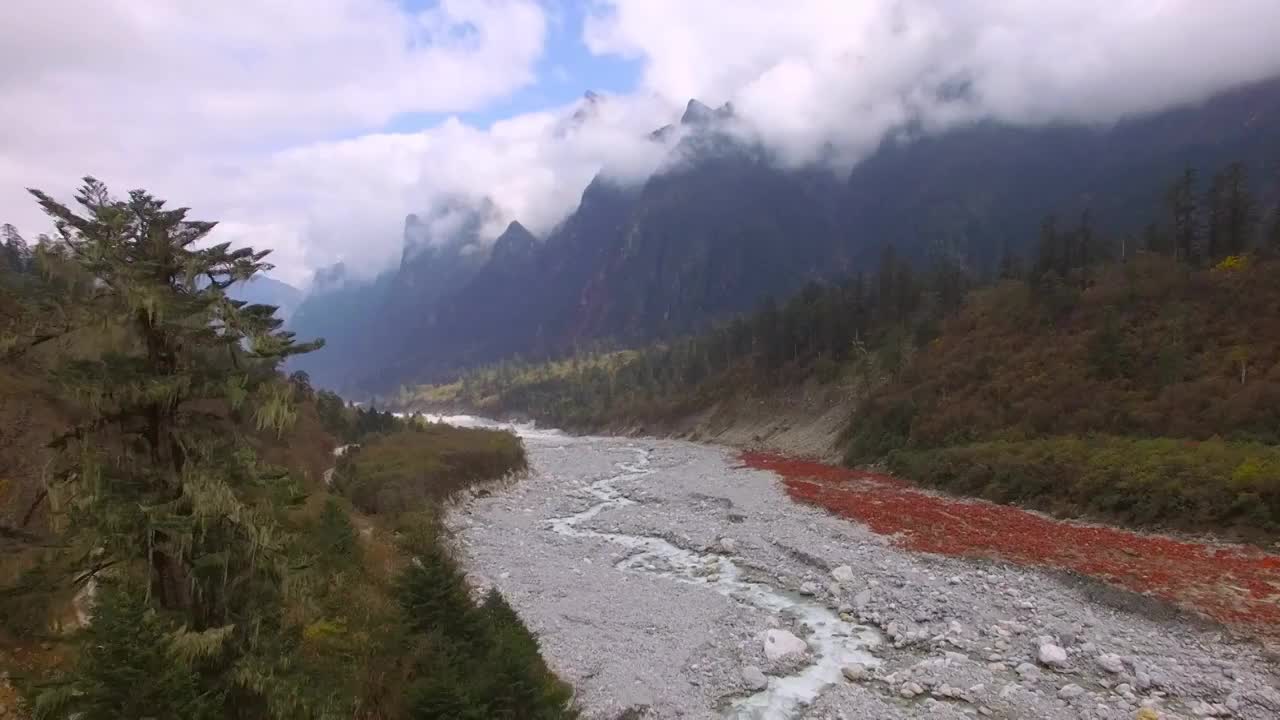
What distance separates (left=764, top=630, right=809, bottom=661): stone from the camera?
17.9 m

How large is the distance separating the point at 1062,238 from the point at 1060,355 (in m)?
33.8

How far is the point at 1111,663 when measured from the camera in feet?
52.0

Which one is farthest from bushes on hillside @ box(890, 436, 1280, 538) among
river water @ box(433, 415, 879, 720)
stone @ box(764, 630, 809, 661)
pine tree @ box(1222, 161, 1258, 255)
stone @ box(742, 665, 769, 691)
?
pine tree @ box(1222, 161, 1258, 255)

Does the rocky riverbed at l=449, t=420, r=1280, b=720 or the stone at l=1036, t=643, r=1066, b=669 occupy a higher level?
the stone at l=1036, t=643, r=1066, b=669

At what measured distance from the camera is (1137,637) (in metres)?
17.4

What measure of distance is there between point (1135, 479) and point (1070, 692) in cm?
2067

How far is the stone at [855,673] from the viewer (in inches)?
645

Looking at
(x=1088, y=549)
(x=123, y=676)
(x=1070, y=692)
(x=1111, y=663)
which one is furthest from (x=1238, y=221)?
(x=123, y=676)

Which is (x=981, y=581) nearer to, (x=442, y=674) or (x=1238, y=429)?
(x=442, y=674)

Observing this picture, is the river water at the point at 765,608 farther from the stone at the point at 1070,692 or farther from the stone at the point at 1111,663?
the stone at the point at 1111,663

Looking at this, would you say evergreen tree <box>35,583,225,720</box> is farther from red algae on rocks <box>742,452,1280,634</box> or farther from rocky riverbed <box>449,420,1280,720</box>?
red algae on rocks <box>742,452,1280,634</box>

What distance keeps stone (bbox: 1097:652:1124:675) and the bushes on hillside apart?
50.1 ft

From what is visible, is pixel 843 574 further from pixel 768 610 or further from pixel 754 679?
pixel 754 679

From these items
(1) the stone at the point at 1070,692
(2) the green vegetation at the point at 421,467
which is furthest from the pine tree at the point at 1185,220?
(2) the green vegetation at the point at 421,467
